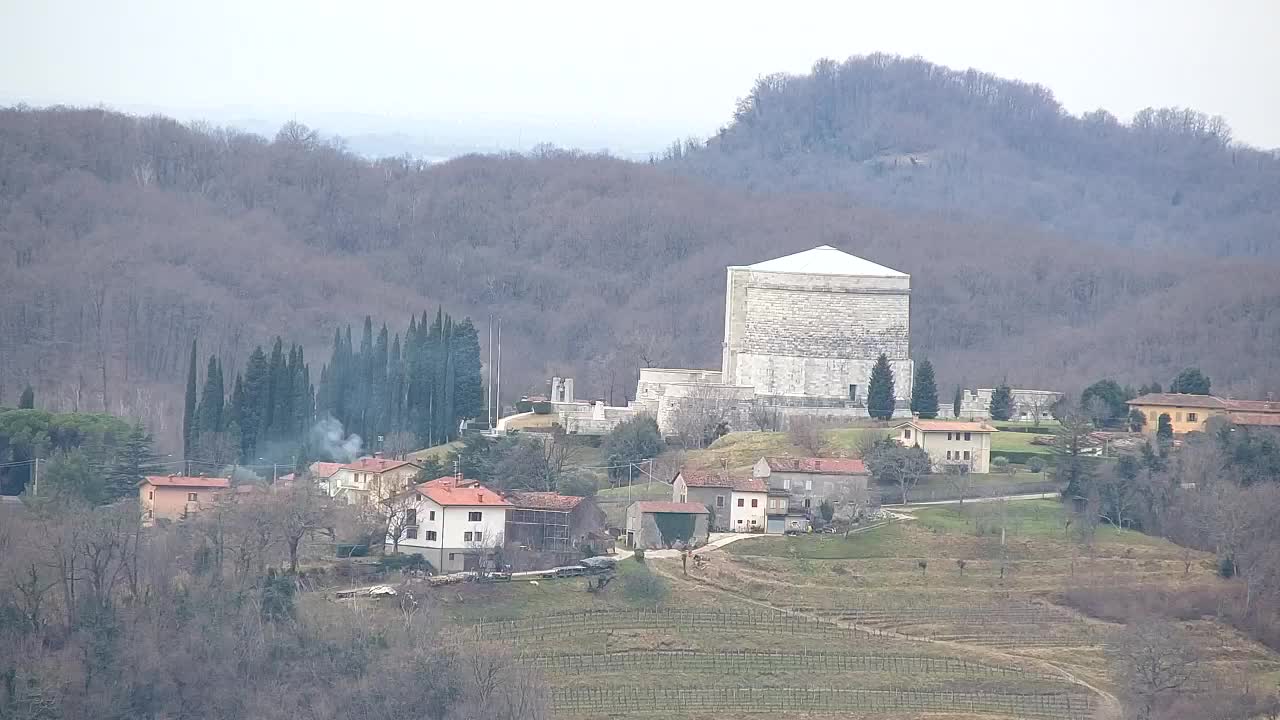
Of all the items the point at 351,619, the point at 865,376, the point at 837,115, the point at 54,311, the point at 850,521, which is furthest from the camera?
the point at 837,115

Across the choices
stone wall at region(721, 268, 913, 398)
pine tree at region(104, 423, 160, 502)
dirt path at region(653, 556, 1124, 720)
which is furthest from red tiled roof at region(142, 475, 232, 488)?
stone wall at region(721, 268, 913, 398)

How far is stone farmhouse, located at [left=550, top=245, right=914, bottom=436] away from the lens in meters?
63.8

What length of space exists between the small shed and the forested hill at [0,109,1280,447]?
48.4 feet

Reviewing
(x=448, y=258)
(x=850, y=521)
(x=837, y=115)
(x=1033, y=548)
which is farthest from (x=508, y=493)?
(x=837, y=115)

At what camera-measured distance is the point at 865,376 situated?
2547 inches

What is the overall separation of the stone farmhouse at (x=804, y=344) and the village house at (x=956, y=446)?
5696 millimetres

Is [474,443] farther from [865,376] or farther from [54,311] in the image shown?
[54,311]

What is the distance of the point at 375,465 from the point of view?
181 ft

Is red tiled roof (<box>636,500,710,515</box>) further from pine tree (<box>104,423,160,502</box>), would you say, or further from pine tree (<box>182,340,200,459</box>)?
pine tree (<box>182,340,200,459</box>)

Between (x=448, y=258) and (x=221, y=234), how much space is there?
30.1 ft

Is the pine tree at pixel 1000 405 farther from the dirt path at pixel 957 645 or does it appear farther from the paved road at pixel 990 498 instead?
the dirt path at pixel 957 645

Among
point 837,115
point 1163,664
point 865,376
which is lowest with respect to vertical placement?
point 1163,664

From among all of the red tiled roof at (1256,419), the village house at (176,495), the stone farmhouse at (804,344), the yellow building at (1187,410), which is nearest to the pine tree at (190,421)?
the village house at (176,495)

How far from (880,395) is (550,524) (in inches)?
510
